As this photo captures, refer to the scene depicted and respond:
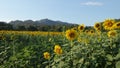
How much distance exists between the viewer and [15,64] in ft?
22.3

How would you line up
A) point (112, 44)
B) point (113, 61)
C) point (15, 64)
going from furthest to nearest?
point (15, 64) < point (112, 44) < point (113, 61)

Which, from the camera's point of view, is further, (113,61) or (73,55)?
(73,55)

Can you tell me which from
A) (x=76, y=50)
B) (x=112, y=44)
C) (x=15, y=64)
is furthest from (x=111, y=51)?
(x=15, y=64)

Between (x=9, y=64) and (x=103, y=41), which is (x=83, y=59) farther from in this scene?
(x=9, y=64)

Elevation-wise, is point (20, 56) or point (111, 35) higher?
point (111, 35)

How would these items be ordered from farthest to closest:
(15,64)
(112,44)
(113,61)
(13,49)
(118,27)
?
(13,49) → (15,64) → (118,27) → (112,44) → (113,61)

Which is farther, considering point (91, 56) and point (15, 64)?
point (15, 64)

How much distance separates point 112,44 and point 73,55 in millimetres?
630

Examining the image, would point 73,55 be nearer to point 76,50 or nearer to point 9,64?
point 76,50

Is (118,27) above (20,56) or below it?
above

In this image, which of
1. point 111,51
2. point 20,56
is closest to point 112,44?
point 111,51

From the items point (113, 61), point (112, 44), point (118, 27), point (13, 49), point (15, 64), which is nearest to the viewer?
point (113, 61)

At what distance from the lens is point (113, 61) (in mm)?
4812

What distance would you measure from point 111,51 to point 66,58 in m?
0.74
